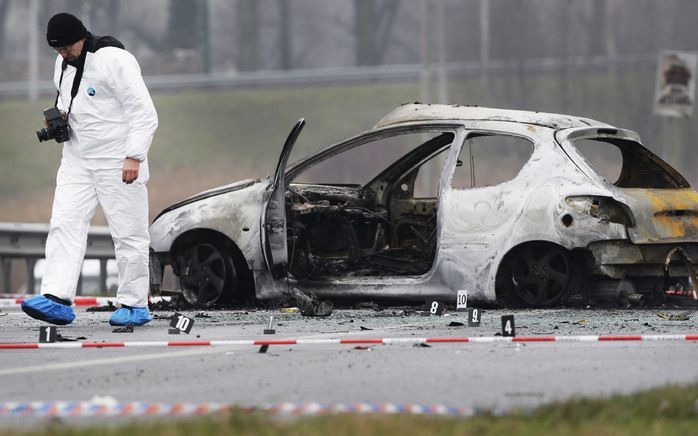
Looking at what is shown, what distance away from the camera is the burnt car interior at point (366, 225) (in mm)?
12227

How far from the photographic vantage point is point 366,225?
1270cm

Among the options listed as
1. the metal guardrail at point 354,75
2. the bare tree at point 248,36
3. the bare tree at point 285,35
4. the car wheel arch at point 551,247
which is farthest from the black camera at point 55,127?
the bare tree at point 248,36

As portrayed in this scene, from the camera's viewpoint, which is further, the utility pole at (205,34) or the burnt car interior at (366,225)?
the utility pole at (205,34)

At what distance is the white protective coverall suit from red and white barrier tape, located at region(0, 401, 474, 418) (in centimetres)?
382

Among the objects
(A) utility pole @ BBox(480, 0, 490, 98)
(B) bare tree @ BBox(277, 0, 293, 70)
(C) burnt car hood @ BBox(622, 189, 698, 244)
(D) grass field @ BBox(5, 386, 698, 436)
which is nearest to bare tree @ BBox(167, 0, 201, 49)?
(B) bare tree @ BBox(277, 0, 293, 70)

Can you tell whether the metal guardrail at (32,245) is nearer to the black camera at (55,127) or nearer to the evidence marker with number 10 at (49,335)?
the black camera at (55,127)

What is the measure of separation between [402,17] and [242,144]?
1840cm

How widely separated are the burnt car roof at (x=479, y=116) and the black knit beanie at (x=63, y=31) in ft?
8.82

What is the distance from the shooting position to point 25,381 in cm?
758

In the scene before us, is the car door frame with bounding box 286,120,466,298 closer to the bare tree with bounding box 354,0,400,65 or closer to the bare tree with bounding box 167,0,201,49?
the bare tree with bounding box 167,0,201,49

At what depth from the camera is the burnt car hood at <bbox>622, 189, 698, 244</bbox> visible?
442 inches

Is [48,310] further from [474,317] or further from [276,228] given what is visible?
[474,317]

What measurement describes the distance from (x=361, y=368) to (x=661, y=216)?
4.20 meters

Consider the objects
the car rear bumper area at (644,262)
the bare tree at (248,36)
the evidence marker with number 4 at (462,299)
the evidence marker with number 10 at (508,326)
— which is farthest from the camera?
the bare tree at (248,36)
